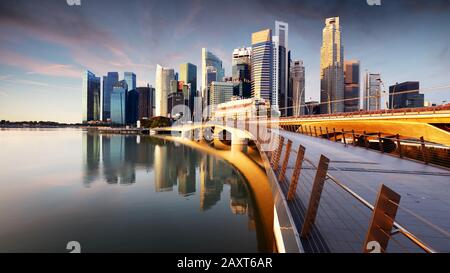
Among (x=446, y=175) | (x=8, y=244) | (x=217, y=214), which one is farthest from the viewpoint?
(x=217, y=214)

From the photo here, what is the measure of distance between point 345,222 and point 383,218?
2.30 metres

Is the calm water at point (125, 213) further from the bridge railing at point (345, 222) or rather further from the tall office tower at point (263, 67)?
the tall office tower at point (263, 67)

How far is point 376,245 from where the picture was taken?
2.90 meters

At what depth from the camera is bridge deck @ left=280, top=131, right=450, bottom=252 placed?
416 cm

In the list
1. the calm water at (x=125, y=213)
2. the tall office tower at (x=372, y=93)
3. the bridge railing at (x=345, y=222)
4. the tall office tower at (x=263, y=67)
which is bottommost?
the calm water at (x=125, y=213)

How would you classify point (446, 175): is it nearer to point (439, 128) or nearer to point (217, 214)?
point (217, 214)

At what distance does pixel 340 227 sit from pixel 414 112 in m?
33.2

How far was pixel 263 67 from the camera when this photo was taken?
614 ft

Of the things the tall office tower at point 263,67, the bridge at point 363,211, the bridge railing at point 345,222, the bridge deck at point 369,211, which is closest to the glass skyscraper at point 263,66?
the tall office tower at point 263,67

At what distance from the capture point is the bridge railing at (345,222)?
2.79 m

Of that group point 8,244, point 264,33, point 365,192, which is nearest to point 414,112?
point 365,192

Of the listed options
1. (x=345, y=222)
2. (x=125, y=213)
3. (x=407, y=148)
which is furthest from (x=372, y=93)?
(x=345, y=222)

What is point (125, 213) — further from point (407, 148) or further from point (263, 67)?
point (263, 67)

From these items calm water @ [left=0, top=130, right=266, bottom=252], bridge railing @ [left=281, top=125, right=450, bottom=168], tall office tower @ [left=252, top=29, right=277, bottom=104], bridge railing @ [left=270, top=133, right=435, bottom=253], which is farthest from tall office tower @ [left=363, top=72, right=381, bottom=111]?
tall office tower @ [left=252, top=29, right=277, bottom=104]
